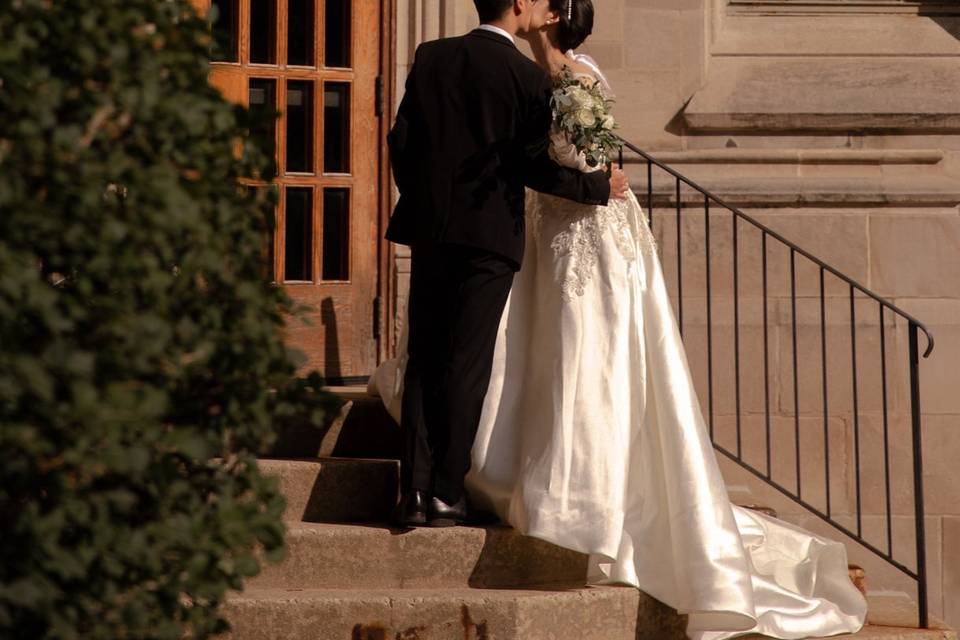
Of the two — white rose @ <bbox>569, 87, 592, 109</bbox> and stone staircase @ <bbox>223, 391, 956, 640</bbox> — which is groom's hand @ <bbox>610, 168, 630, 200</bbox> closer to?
white rose @ <bbox>569, 87, 592, 109</bbox>

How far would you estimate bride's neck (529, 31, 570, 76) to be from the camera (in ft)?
16.4

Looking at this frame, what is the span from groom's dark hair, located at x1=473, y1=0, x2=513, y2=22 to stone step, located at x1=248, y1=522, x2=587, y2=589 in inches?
62.2

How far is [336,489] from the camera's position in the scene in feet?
16.2

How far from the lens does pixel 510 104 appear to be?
464 cm

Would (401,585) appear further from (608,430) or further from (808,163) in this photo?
(808,163)

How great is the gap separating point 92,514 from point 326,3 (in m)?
4.54

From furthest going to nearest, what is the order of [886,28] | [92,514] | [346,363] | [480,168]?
[886,28] → [346,363] → [480,168] → [92,514]

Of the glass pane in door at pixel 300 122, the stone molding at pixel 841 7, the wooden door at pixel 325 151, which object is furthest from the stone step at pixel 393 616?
the stone molding at pixel 841 7

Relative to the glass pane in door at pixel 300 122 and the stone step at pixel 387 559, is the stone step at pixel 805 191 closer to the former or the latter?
the glass pane in door at pixel 300 122

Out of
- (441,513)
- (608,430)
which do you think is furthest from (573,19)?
(441,513)

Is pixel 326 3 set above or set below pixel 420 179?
above

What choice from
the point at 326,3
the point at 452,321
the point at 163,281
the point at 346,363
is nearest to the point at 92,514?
the point at 163,281

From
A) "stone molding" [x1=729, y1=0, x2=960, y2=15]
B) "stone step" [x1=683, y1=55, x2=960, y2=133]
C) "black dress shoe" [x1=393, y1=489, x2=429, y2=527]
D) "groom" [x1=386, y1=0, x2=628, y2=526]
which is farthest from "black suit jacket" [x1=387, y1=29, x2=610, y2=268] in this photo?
"stone molding" [x1=729, y1=0, x2=960, y2=15]

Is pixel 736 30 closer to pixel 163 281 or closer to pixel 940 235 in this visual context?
pixel 940 235
